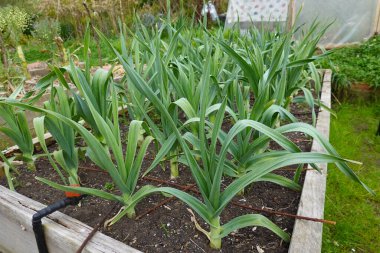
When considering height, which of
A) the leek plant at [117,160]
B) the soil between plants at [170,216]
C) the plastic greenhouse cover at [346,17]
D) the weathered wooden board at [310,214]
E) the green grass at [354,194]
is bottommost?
the green grass at [354,194]

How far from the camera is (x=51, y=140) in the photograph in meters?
1.57

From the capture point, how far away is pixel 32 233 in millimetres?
951

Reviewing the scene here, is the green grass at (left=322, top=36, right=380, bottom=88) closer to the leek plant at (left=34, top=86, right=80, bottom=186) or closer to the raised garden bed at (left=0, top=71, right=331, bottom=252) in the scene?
the raised garden bed at (left=0, top=71, right=331, bottom=252)

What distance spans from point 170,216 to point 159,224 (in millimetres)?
45

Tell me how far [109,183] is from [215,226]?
53 cm

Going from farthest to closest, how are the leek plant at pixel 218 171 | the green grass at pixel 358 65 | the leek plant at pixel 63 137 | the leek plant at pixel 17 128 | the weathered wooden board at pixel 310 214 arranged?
the green grass at pixel 358 65, the leek plant at pixel 17 128, the leek plant at pixel 63 137, the weathered wooden board at pixel 310 214, the leek plant at pixel 218 171

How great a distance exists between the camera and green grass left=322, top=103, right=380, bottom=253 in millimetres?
1326

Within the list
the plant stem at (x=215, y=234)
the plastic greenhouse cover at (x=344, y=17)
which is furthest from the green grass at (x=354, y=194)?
the plastic greenhouse cover at (x=344, y=17)

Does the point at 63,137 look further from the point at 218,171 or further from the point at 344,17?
the point at 344,17

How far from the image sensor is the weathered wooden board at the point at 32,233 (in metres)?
0.82

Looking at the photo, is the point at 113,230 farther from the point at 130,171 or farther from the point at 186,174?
the point at 186,174

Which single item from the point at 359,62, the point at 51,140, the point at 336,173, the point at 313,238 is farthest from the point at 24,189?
the point at 359,62

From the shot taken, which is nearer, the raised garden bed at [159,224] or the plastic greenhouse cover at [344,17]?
the raised garden bed at [159,224]

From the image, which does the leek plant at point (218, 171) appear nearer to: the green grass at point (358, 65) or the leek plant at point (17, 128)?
the leek plant at point (17, 128)
